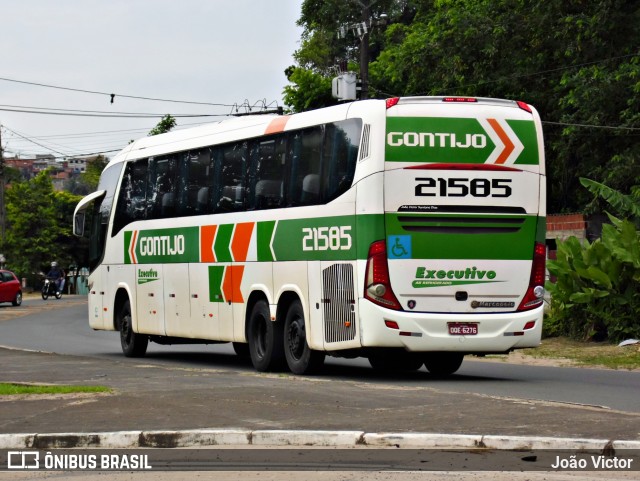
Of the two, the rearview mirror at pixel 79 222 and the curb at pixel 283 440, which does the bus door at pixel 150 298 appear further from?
the curb at pixel 283 440

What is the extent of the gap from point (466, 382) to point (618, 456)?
25.9 feet

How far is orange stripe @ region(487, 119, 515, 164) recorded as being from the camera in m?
17.9

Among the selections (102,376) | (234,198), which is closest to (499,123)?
(234,198)

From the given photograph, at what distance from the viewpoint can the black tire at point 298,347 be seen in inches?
746

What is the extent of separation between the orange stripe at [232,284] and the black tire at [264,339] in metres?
0.51

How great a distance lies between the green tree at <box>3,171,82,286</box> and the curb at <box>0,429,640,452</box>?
78763 millimetres

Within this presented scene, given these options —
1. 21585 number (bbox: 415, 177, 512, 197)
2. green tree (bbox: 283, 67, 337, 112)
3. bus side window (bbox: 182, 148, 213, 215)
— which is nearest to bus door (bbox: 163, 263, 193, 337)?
bus side window (bbox: 182, 148, 213, 215)


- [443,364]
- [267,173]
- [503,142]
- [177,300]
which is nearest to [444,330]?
[443,364]

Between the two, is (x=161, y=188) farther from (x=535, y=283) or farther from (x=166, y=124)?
(x=166, y=124)

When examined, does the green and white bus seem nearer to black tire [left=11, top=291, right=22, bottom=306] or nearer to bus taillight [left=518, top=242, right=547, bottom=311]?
bus taillight [left=518, top=242, right=547, bottom=311]

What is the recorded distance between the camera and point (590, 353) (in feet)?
79.4

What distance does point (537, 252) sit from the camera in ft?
59.8

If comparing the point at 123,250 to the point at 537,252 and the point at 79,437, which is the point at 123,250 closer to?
the point at 537,252

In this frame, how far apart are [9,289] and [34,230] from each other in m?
36.1
